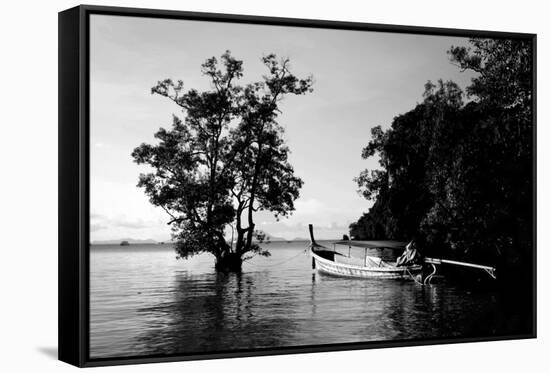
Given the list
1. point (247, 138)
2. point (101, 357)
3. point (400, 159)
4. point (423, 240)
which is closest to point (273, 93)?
point (247, 138)

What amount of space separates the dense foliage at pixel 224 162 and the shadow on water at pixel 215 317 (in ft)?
0.87

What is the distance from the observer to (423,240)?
1160 centimetres

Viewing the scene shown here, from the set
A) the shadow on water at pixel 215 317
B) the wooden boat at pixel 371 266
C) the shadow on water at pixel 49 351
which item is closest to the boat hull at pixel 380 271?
the wooden boat at pixel 371 266

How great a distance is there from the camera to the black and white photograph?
32.6 feet

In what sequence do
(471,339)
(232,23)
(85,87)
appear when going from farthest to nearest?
1. (471,339)
2. (232,23)
3. (85,87)

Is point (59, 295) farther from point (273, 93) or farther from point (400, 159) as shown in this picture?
point (400, 159)

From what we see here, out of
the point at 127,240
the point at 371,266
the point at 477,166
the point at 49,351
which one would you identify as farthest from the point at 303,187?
the point at 49,351

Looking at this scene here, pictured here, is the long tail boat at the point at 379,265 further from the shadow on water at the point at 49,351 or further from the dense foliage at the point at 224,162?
the shadow on water at the point at 49,351

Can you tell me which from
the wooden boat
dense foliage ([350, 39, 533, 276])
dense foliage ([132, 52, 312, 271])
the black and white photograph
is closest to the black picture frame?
the black and white photograph

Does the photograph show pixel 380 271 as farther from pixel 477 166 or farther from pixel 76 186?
pixel 76 186

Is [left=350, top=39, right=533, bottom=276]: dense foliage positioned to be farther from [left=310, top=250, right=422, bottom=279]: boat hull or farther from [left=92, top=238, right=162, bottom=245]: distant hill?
[left=92, top=238, right=162, bottom=245]: distant hill

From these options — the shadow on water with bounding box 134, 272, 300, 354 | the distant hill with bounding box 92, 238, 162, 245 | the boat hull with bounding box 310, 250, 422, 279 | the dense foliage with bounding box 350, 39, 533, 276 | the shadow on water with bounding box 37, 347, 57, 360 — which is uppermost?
the dense foliage with bounding box 350, 39, 533, 276

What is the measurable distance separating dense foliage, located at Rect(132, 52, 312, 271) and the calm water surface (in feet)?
0.89

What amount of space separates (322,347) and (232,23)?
3.33 m
